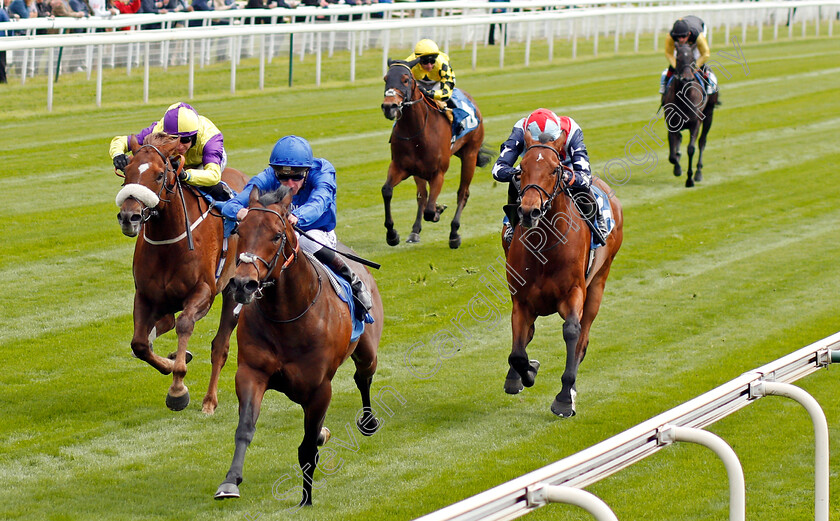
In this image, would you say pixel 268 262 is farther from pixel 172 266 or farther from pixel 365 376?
pixel 172 266

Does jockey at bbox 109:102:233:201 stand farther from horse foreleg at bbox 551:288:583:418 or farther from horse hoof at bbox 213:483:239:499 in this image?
horse hoof at bbox 213:483:239:499

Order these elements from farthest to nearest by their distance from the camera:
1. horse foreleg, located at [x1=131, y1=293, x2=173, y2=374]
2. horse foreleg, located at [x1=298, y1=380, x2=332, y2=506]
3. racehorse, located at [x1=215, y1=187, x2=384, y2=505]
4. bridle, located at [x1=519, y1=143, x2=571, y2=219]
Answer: horse foreleg, located at [x1=131, y1=293, x2=173, y2=374]
bridle, located at [x1=519, y1=143, x2=571, y2=219]
horse foreleg, located at [x1=298, y1=380, x2=332, y2=506]
racehorse, located at [x1=215, y1=187, x2=384, y2=505]

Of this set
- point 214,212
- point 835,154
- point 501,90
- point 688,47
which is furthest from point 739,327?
point 501,90

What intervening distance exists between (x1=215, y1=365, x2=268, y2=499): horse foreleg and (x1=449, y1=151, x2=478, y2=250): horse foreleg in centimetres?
617

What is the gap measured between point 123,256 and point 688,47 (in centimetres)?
731

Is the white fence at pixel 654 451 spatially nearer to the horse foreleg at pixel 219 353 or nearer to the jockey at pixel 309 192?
the jockey at pixel 309 192

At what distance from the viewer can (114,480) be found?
5.90 m

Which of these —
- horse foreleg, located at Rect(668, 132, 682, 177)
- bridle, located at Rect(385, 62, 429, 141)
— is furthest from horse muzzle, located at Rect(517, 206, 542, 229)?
horse foreleg, located at Rect(668, 132, 682, 177)

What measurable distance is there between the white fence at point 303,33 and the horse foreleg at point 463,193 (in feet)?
21.6

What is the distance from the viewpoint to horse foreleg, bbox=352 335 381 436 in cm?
632

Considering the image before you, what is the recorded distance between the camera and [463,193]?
11938 millimetres

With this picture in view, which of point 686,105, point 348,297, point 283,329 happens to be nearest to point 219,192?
point 348,297

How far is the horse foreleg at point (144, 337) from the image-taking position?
6711 millimetres

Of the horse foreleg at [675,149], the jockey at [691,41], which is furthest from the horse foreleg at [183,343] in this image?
the horse foreleg at [675,149]
